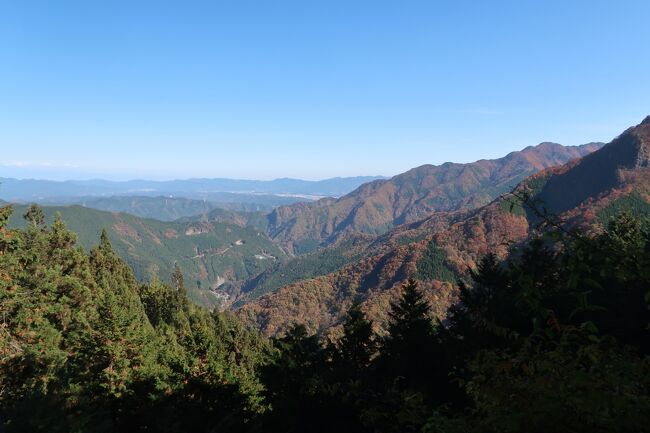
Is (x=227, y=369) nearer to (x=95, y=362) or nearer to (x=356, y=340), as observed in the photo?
(x=95, y=362)

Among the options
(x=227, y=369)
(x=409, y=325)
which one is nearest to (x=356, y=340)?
(x=409, y=325)

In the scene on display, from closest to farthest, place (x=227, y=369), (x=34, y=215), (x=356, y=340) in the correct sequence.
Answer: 1. (x=356, y=340)
2. (x=227, y=369)
3. (x=34, y=215)

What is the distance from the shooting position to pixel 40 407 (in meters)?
10.4

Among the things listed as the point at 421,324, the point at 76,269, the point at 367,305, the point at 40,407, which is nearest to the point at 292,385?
the point at 421,324

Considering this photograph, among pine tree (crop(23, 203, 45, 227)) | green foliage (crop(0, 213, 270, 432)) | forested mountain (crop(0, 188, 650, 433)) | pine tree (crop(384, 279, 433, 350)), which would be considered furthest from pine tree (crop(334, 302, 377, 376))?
pine tree (crop(23, 203, 45, 227))

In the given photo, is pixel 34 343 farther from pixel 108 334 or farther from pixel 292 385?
pixel 292 385

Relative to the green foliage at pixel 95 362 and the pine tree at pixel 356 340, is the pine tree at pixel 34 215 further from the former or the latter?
the pine tree at pixel 356 340

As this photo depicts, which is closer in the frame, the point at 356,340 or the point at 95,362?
the point at 95,362

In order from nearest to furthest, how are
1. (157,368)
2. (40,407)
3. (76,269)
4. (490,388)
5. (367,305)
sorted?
1. (490,388)
2. (40,407)
3. (157,368)
4. (76,269)
5. (367,305)

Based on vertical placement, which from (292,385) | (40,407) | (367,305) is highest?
(40,407)

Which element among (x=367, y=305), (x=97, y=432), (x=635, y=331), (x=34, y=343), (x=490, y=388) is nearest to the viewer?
(x=490, y=388)

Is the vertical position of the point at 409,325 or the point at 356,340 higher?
the point at 409,325

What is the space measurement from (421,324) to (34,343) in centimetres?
2347

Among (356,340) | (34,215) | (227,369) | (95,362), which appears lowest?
(227,369)
